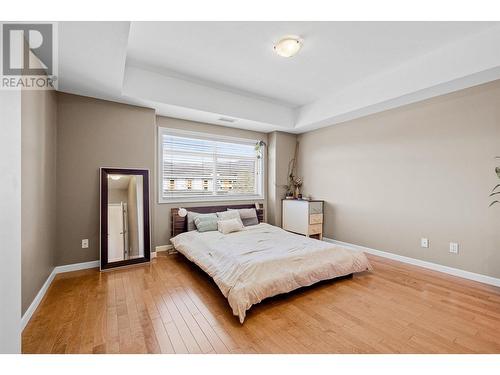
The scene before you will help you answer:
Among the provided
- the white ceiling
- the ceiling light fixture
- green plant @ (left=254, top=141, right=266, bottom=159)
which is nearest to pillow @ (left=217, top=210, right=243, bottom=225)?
green plant @ (left=254, top=141, right=266, bottom=159)

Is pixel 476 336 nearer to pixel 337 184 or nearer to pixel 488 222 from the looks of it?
pixel 488 222

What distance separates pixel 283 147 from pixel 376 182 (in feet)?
6.88

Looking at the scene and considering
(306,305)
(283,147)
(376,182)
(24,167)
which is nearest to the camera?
(24,167)

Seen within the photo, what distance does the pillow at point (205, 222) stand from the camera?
3.74 meters

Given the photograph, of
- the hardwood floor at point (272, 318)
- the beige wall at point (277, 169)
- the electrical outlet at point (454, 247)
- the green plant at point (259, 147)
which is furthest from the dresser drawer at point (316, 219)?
the electrical outlet at point (454, 247)

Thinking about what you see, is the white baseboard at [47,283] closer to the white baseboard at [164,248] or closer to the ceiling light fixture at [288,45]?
the white baseboard at [164,248]

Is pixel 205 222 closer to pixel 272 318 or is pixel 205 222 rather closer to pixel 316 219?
pixel 272 318

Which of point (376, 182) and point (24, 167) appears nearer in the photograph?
point (24, 167)

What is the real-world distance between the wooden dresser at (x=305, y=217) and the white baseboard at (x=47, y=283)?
3.50 meters

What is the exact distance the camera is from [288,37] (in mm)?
2391

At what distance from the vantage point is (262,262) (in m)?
2.33

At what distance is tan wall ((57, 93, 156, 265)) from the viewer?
3020 mm

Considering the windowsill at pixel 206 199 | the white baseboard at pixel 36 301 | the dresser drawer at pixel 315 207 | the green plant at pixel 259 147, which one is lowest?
the white baseboard at pixel 36 301
